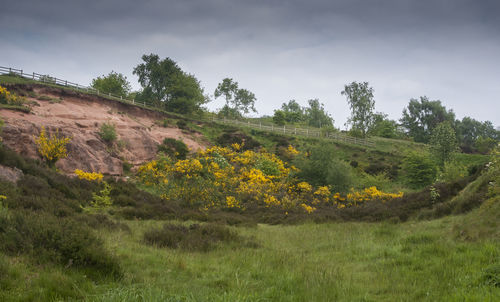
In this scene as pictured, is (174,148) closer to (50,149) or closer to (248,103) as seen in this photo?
(50,149)

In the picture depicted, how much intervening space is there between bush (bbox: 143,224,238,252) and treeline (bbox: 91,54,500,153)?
120 ft

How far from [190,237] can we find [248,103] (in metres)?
73.4

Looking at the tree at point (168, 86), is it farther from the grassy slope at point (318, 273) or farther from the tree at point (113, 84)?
the grassy slope at point (318, 273)

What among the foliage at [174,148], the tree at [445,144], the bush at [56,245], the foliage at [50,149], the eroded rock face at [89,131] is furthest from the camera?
the tree at [445,144]

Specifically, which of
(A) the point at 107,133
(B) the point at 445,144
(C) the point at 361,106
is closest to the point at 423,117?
(C) the point at 361,106

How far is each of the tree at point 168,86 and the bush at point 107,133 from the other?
72.7ft

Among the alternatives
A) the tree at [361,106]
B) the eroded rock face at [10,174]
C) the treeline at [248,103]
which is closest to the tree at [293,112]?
the treeline at [248,103]

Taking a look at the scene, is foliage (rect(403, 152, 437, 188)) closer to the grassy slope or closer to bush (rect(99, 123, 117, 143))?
the grassy slope

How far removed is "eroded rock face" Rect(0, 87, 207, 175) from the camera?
19.4 meters

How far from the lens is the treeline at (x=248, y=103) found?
5041 cm

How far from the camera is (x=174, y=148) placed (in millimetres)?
30312

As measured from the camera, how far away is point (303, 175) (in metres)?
24.8

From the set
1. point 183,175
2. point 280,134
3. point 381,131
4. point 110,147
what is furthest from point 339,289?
point 381,131

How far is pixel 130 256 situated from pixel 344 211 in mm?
12301
